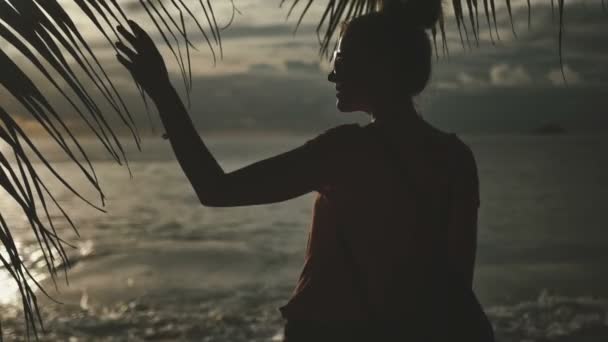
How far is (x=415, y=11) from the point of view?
1.44 meters

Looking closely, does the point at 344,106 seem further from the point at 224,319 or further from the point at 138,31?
the point at 224,319

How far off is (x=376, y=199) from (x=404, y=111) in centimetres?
19

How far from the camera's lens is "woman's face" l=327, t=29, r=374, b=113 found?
1.40m

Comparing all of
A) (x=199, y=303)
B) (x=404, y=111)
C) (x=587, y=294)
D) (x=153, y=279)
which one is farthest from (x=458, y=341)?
(x=153, y=279)

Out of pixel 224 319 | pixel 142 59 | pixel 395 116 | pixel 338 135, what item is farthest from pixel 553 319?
pixel 142 59

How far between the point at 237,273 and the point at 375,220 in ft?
46.6

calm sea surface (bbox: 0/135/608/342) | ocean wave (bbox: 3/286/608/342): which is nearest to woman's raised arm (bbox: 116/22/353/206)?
calm sea surface (bbox: 0/135/608/342)

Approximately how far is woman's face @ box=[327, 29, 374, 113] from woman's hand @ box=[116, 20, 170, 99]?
1.13 feet

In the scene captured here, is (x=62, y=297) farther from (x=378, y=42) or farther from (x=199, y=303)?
(x=378, y=42)

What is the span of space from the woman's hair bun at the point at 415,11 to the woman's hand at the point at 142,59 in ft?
1.45

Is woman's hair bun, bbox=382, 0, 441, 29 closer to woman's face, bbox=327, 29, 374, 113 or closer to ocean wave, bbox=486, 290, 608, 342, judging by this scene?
woman's face, bbox=327, 29, 374, 113

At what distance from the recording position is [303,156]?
1.28 meters

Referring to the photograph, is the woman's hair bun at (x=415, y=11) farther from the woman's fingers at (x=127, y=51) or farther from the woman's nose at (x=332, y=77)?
the woman's fingers at (x=127, y=51)

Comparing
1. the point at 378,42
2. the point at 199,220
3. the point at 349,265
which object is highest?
the point at 378,42
